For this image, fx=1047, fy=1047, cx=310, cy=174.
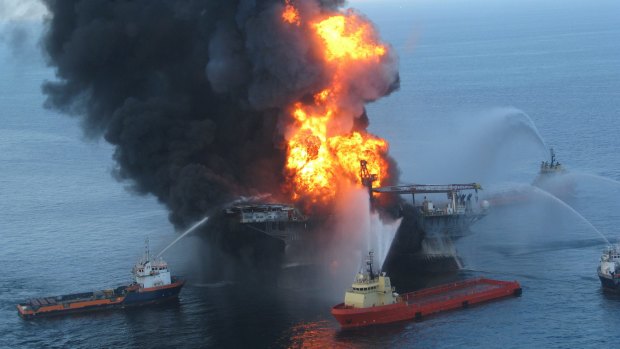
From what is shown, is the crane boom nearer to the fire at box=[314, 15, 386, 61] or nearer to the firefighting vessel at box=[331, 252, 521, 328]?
the firefighting vessel at box=[331, 252, 521, 328]

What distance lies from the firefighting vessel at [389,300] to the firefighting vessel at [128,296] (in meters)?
22.7

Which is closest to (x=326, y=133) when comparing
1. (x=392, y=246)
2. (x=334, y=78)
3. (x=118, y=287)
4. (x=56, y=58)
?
(x=334, y=78)

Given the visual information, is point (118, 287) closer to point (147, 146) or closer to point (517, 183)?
point (147, 146)

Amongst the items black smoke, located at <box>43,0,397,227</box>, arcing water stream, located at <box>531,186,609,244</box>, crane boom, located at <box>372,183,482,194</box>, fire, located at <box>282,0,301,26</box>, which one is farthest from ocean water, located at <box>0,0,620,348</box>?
fire, located at <box>282,0,301,26</box>

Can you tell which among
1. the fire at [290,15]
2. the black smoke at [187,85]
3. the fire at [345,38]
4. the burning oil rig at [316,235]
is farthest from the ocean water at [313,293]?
the fire at [290,15]

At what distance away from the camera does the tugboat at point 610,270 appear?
11388cm

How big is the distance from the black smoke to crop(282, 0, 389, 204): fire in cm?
198

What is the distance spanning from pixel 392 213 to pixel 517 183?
55896 mm

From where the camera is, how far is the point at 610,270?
115 meters

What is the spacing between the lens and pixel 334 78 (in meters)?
126

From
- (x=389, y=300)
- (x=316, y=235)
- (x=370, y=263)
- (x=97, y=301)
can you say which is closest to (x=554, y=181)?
(x=316, y=235)

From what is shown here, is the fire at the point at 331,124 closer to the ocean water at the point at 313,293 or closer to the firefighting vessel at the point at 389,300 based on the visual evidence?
the ocean water at the point at 313,293

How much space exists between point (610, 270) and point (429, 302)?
20.4 m

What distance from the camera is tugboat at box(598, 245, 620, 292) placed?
113875mm
